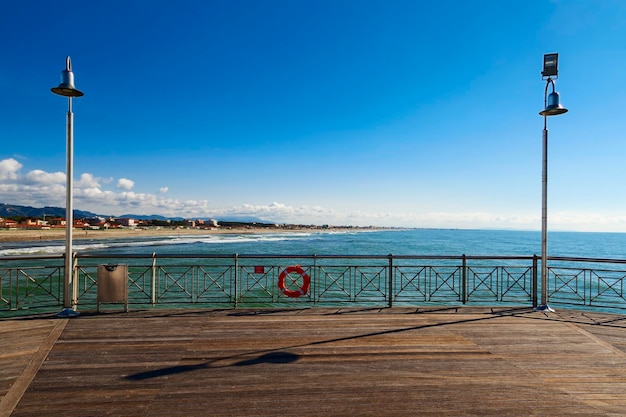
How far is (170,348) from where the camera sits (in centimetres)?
554

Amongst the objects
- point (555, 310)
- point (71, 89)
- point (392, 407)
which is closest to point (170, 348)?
point (392, 407)

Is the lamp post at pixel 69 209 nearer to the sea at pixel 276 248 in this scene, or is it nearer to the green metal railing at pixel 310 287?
the green metal railing at pixel 310 287

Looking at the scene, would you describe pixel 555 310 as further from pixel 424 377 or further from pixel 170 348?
pixel 170 348

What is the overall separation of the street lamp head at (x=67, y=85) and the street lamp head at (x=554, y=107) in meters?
10.4

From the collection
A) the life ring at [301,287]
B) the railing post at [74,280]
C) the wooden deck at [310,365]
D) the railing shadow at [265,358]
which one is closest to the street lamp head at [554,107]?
the wooden deck at [310,365]

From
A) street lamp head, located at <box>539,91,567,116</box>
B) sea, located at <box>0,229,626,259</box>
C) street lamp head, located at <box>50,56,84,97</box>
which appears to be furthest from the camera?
sea, located at <box>0,229,626,259</box>

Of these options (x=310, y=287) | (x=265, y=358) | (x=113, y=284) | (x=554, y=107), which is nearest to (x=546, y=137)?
(x=554, y=107)

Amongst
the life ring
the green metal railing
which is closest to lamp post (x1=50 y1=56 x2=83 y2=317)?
the green metal railing

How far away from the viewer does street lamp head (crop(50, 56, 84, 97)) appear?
23.2 ft

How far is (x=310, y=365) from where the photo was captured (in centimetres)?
495

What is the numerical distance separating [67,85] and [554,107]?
10.6 metres

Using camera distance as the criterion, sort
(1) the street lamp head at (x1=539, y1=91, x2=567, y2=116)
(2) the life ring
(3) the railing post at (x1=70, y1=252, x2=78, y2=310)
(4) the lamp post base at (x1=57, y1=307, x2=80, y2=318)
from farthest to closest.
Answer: (2) the life ring
(1) the street lamp head at (x1=539, y1=91, x2=567, y2=116)
(3) the railing post at (x1=70, y1=252, x2=78, y2=310)
(4) the lamp post base at (x1=57, y1=307, x2=80, y2=318)

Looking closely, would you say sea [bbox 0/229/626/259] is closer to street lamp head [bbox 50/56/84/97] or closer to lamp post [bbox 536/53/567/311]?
street lamp head [bbox 50/56/84/97]

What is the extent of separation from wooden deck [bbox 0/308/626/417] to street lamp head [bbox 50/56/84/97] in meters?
4.66
